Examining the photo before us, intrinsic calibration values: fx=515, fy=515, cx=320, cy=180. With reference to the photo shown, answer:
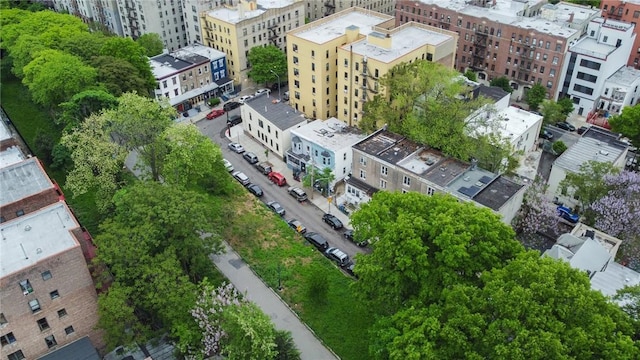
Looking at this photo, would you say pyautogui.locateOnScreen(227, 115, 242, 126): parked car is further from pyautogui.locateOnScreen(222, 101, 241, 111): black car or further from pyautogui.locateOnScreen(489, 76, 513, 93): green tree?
pyautogui.locateOnScreen(489, 76, 513, 93): green tree

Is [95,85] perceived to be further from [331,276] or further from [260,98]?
[331,276]

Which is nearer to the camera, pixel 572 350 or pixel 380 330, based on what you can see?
pixel 572 350

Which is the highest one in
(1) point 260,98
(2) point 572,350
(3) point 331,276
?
(2) point 572,350

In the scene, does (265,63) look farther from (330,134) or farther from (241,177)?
(241,177)

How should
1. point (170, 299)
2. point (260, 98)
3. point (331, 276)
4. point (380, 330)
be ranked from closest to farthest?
point (380, 330) → point (170, 299) → point (331, 276) → point (260, 98)

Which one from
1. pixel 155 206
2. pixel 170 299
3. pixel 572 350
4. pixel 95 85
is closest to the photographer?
pixel 572 350

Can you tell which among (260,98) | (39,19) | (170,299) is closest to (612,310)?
(170,299)

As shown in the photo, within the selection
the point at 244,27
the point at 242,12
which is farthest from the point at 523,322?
the point at 242,12

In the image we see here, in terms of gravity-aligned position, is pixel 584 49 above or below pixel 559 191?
above

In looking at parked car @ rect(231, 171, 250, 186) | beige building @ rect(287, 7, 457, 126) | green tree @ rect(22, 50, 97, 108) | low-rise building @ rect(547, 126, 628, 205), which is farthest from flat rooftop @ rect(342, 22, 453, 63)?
green tree @ rect(22, 50, 97, 108)
